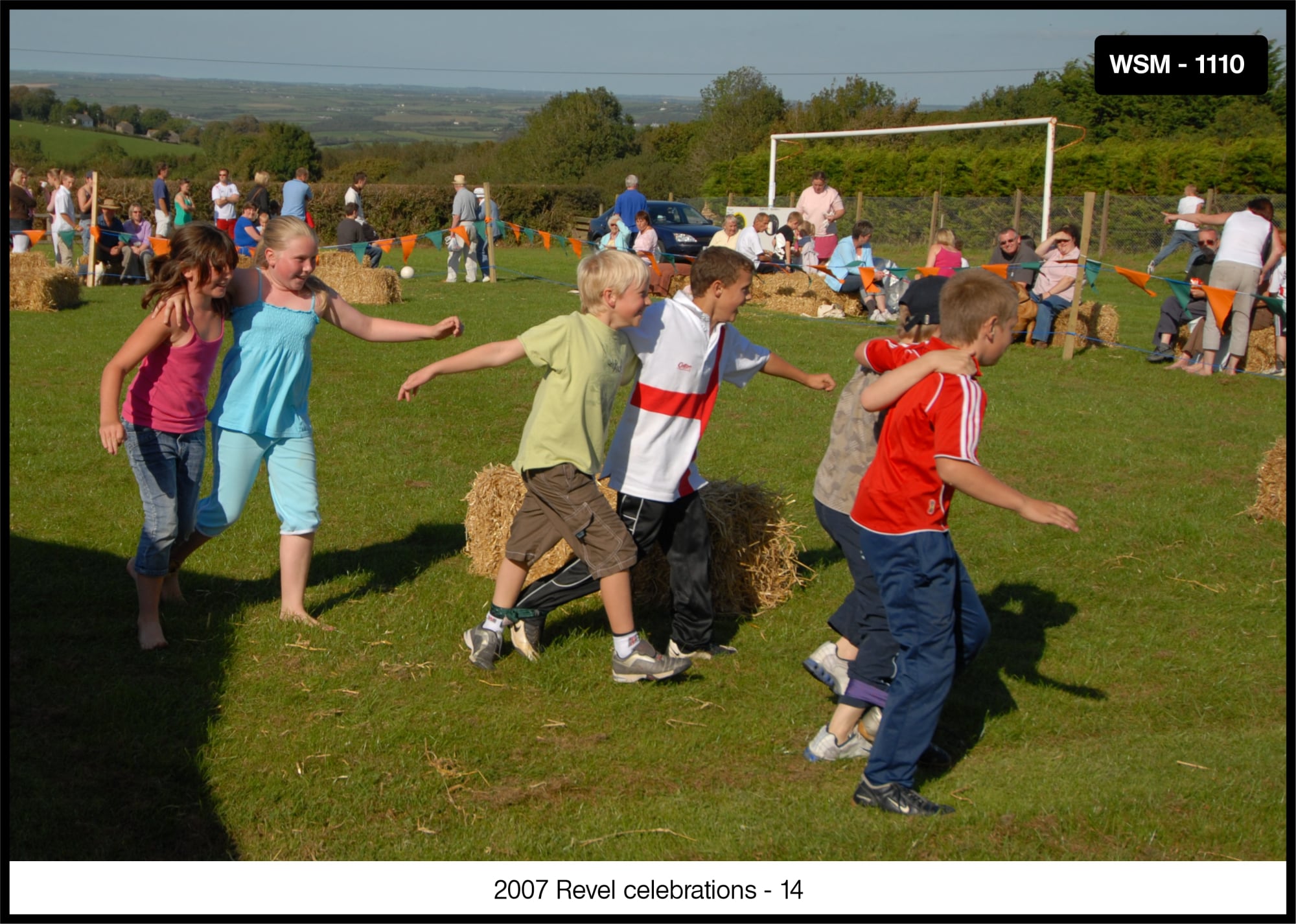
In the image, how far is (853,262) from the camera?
18422 millimetres

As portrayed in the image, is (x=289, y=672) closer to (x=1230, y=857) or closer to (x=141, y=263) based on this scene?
(x=1230, y=857)

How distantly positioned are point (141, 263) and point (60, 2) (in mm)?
19001

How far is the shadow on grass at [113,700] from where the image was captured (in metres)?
3.95

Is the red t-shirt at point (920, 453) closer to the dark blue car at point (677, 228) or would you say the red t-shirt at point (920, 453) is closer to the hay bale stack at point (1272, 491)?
the hay bale stack at point (1272, 491)

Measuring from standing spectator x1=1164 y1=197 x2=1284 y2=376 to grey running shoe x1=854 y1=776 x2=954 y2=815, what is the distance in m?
11.2

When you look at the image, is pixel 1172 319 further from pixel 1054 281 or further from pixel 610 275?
pixel 610 275

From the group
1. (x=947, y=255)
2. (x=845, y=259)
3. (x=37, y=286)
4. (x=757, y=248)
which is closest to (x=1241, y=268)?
(x=947, y=255)

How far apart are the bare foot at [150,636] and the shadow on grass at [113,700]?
4 cm

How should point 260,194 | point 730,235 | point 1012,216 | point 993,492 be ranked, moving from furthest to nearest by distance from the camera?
point 1012,216, point 260,194, point 730,235, point 993,492

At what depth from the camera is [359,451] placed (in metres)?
9.43

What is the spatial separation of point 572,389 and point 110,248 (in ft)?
Answer: 67.5

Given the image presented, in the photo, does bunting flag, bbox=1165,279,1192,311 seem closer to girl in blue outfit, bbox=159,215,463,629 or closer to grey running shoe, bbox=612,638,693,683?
grey running shoe, bbox=612,638,693,683

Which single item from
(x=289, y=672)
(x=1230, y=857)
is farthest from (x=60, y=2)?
(x=1230, y=857)

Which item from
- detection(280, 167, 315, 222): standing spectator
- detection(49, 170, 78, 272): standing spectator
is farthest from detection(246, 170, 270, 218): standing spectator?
detection(49, 170, 78, 272): standing spectator
